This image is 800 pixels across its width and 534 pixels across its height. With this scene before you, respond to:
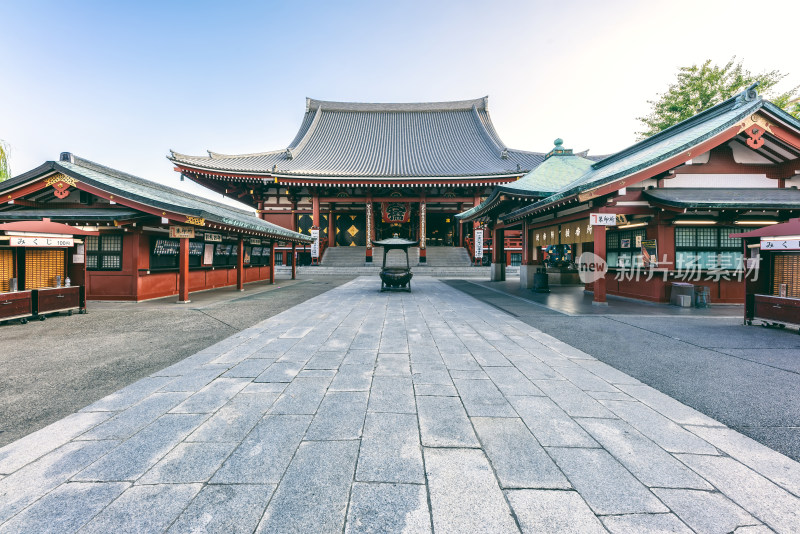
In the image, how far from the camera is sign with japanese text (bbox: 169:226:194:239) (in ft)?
29.7

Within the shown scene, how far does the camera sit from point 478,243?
2100cm

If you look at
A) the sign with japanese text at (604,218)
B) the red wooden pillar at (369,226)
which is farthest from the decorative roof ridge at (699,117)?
the red wooden pillar at (369,226)

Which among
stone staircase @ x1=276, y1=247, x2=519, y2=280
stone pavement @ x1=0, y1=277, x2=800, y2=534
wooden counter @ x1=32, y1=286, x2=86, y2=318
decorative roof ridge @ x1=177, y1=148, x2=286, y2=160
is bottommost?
stone pavement @ x1=0, y1=277, x2=800, y2=534

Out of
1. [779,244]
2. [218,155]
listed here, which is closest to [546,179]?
[779,244]

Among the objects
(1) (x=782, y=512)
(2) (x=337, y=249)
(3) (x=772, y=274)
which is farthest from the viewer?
(2) (x=337, y=249)

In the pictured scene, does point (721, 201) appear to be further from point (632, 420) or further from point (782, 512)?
point (782, 512)

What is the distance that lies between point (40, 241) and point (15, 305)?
1.37 meters

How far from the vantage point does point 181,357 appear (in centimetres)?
424

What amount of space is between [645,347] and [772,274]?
389 centimetres

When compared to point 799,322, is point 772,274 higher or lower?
higher

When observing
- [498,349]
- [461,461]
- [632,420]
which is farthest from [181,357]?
[632,420]

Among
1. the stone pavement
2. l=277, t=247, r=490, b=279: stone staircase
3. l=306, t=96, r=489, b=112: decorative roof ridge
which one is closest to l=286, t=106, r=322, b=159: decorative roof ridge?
l=306, t=96, r=489, b=112: decorative roof ridge

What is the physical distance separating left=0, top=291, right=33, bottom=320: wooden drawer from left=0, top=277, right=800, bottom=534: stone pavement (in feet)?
16.6

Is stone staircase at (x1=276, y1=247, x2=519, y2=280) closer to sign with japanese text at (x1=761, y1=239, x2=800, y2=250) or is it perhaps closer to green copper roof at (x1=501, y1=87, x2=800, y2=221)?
green copper roof at (x1=501, y1=87, x2=800, y2=221)
